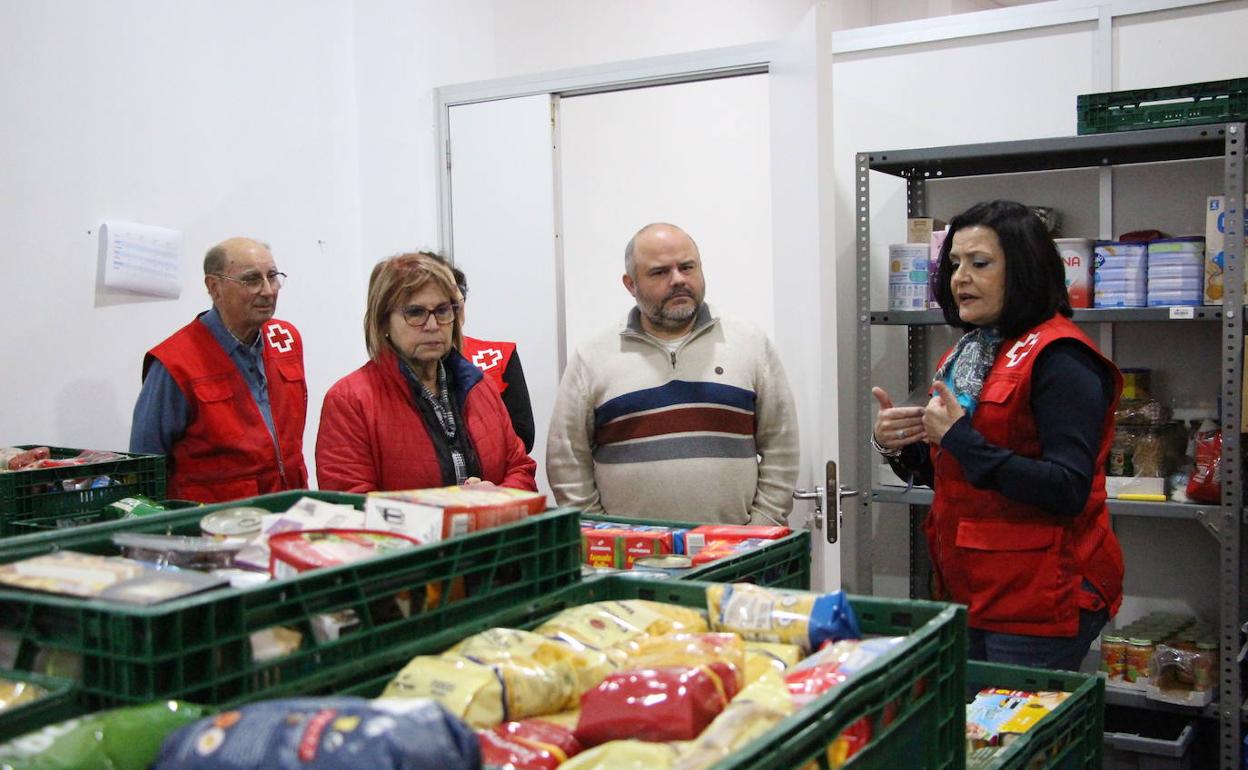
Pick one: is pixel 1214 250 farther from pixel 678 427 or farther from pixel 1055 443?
pixel 678 427

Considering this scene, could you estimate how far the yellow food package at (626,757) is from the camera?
92 cm

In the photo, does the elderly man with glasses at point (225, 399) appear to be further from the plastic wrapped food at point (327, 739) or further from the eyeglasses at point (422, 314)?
the plastic wrapped food at point (327, 739)

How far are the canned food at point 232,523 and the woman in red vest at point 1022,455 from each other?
4.73 feet

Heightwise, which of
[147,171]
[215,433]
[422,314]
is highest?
[147,171]

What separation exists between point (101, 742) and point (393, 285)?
1.87 meters

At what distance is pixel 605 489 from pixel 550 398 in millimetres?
1027

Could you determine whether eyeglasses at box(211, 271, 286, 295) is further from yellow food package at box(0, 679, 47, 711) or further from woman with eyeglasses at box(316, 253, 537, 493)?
yellow food package at box(0, 679, 47, 711)

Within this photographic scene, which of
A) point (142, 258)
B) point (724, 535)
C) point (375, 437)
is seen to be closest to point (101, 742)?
point (724, 535)

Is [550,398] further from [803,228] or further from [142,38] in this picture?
[142,38]

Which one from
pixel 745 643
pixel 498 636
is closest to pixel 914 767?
pixel 745 643

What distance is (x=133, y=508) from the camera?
1.95 metres

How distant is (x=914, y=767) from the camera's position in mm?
1128

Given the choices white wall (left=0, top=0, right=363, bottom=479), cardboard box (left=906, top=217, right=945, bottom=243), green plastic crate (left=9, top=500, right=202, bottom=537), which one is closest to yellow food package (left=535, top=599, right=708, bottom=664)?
green plastic crate (left=9, top=500, right=202, bottom=537)

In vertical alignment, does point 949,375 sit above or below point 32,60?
below
